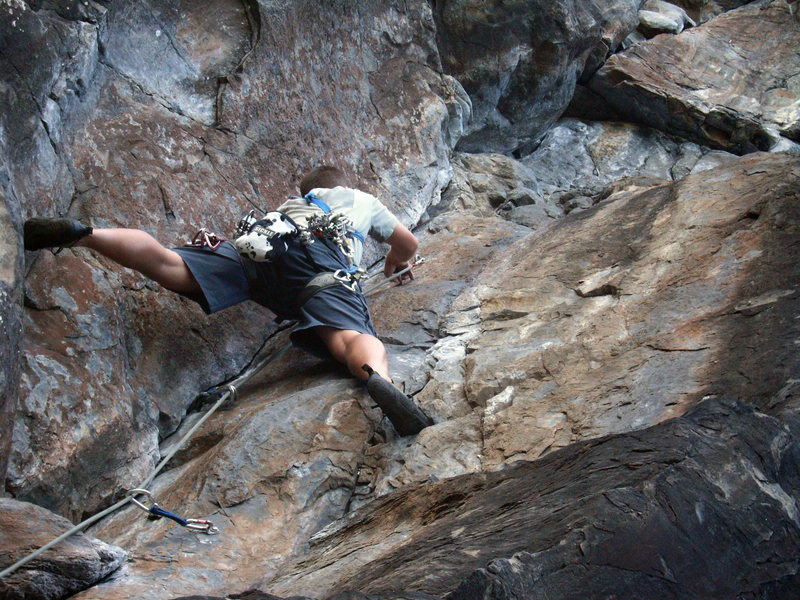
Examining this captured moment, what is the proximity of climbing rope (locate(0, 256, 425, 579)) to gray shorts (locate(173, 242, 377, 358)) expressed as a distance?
210 mm

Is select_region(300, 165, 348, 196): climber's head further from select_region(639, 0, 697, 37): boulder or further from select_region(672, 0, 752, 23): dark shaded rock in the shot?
select_region(672, 0, 752, 23): dark shaded rock

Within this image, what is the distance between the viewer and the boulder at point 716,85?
21.3 feet

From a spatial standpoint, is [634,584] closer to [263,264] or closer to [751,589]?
[751,589]

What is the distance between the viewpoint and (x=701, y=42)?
23.7 feet

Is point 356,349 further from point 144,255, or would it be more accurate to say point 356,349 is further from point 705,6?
point 705,6

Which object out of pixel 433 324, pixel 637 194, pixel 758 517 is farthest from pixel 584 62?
pixel 758 517

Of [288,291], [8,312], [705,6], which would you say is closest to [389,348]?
[288,291]

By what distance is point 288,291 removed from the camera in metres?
3.51

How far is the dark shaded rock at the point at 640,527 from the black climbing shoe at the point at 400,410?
0.86 metres

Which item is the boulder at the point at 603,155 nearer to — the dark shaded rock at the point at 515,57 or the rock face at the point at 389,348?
the dark shaded rock at the point at 515,57

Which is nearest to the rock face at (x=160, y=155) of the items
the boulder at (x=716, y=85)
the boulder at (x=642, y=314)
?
the boulder at (x=642, y=314)

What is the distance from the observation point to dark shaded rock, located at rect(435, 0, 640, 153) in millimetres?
6109

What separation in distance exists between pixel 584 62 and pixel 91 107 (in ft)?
14.3

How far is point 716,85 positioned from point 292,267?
4.86 m
